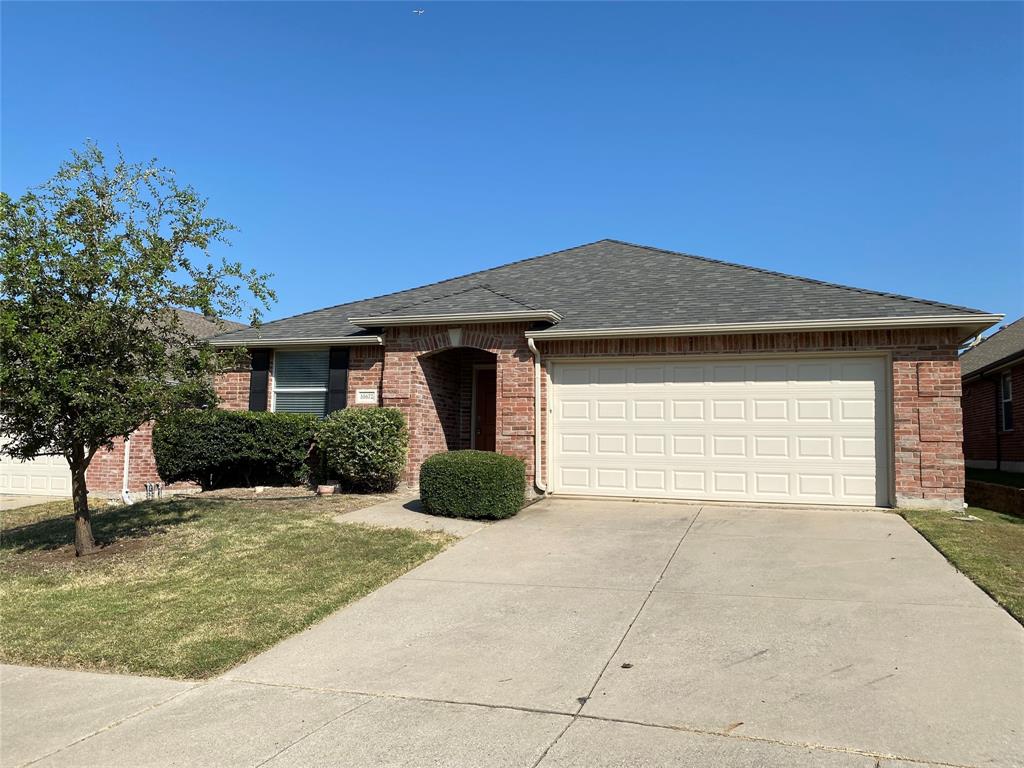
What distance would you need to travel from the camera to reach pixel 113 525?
10.5 m

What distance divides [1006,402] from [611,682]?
18.6 meters

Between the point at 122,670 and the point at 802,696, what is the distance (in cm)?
483

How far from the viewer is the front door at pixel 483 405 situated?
49.8 ft

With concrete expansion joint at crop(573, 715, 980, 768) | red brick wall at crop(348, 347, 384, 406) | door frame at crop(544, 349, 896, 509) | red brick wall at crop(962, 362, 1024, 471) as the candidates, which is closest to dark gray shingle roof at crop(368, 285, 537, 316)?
red brick wall at crop(348, 347, 384, 406)

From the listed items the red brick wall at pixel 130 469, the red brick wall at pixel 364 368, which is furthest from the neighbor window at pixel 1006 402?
the red brick wall at pixel 130 469

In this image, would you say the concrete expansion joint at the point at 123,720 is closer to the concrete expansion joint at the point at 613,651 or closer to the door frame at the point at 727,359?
the concrete expansion joint at the point at 613,651

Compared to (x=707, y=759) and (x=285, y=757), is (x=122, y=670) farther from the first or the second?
(x=707, y=759)

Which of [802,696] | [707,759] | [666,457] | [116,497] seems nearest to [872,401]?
[666,457]

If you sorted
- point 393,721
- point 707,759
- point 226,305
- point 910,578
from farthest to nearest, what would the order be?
1. point 226,305
2. point 910,578
3. point 393,721
4. point 707,759

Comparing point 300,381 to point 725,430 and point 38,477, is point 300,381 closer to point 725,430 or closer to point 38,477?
point 38,477

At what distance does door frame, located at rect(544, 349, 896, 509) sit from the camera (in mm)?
11070

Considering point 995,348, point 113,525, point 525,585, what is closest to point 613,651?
point 525,585

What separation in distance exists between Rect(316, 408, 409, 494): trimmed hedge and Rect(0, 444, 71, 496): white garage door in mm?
6999

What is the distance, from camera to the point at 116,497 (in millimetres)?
14828
